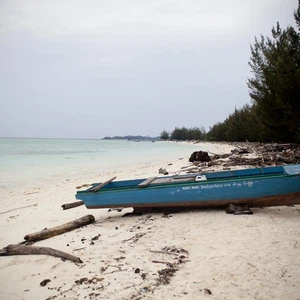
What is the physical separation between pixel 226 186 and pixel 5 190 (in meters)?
11.7

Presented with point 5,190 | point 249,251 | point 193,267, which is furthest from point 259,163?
point 5,190

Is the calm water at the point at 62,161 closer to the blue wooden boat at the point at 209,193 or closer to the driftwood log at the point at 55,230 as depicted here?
the driftwood log at the point at 55,230

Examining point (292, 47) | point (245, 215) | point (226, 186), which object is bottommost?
point (245, 215)

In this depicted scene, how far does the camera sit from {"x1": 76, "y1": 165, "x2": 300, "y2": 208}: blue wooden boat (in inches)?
204

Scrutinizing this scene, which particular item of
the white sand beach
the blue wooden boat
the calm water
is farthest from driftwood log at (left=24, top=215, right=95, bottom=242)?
the calm water

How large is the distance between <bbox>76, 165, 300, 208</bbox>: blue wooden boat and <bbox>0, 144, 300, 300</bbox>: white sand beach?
314 millimetres

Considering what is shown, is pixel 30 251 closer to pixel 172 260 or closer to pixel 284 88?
pixel 172 260

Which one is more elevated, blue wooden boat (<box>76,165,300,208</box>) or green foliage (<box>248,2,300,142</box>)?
green foliage (<box>248,2,300,142</box>)

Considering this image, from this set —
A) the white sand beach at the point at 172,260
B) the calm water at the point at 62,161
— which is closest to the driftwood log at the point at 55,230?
the white sand beach at the point at 172,260

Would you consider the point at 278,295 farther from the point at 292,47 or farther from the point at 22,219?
the point at 292,47

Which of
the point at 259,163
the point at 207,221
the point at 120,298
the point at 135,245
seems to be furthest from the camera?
the point at 259,163

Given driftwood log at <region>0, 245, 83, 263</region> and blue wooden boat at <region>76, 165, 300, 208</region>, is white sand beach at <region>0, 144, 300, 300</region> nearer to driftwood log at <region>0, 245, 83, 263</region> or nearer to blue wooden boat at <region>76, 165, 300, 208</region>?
driftwood log at <region>0, 245, 83, 263</region>

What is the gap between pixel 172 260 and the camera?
11.6ft

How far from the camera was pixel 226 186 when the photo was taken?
17.7 feet
